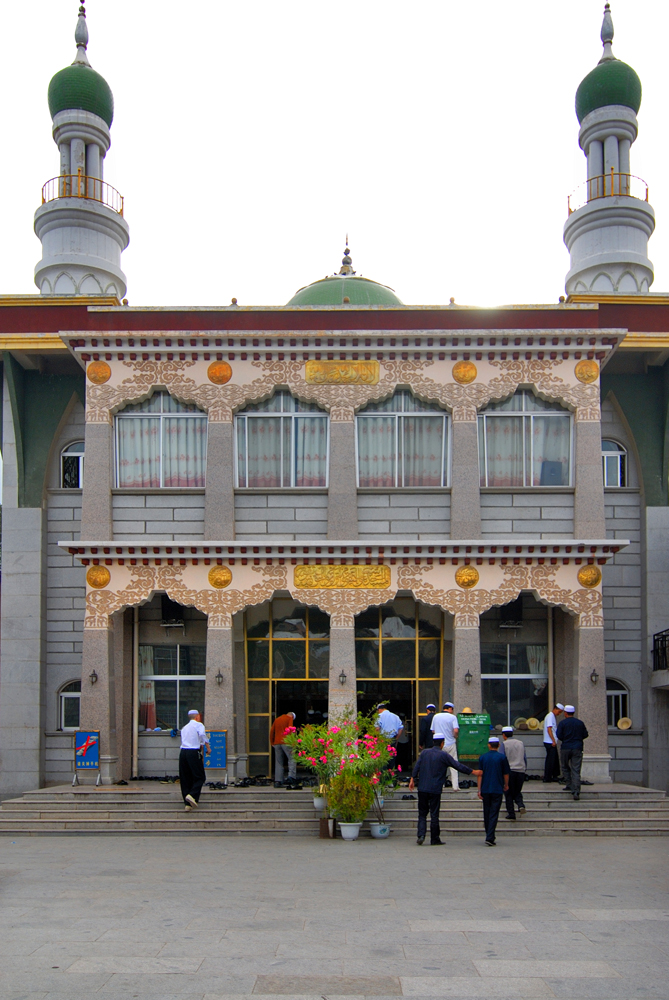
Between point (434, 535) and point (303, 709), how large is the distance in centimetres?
462

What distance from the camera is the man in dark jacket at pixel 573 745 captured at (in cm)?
1725

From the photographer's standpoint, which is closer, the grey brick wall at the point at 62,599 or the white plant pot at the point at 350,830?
the white plant pot at the point at 350,830

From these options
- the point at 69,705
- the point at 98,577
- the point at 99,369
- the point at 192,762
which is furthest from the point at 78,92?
the point at 192,762

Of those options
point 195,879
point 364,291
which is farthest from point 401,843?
point 364,291

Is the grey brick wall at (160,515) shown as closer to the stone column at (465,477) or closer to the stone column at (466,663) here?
the stone column at (465,477)

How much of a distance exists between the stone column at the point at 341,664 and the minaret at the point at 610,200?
44.6 feet

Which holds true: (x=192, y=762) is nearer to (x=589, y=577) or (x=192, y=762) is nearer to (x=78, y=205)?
(x=589, y=577)

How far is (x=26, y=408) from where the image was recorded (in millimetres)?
22641

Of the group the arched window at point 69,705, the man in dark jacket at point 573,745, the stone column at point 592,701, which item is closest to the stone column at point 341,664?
the man in dark jacket at point 573,745

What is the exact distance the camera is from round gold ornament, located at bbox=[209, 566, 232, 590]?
19.8 metres

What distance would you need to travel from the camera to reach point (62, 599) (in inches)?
878

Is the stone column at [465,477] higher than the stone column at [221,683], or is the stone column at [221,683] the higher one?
the stone column at [465,477]

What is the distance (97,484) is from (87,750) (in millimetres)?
5191

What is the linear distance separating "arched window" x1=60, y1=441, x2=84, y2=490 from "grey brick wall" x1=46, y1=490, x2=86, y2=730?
386mm
